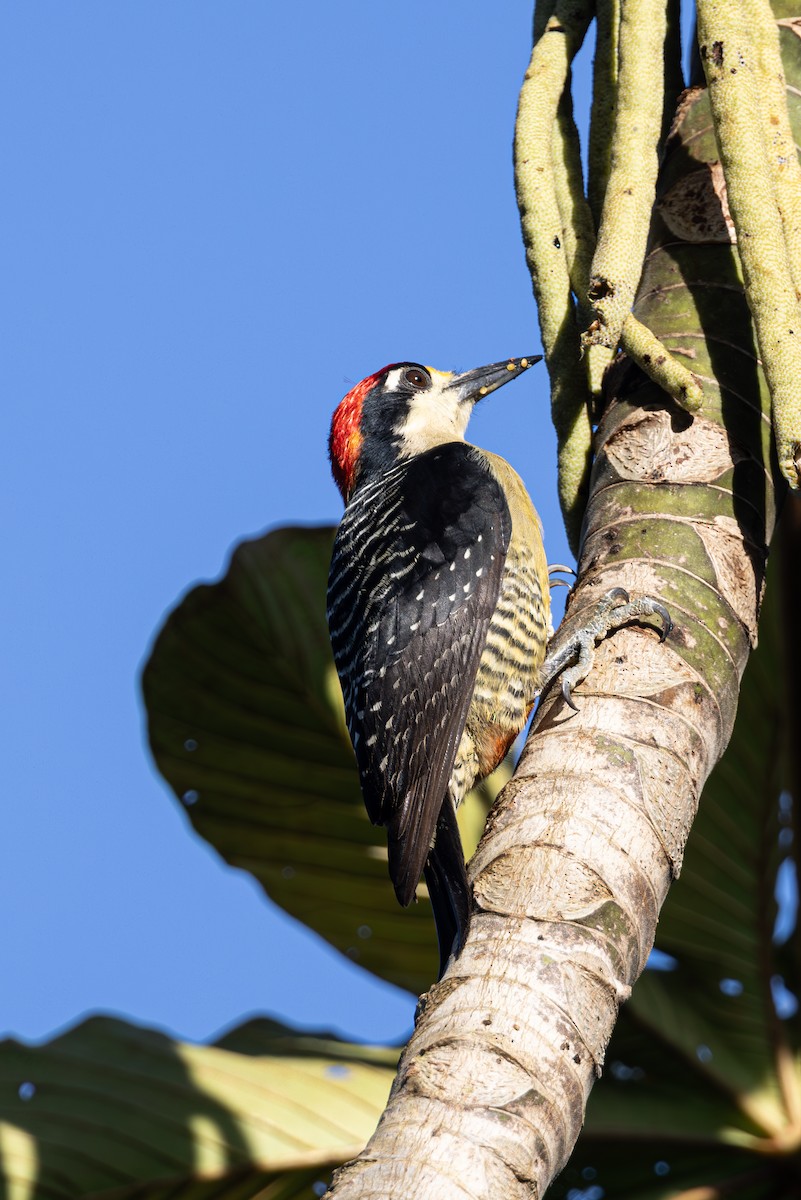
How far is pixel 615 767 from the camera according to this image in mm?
2146

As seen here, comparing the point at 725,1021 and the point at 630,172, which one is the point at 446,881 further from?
the point at 725,1021

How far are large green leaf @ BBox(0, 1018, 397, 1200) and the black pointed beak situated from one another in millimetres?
2209

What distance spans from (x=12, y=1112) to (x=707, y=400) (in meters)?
2.71

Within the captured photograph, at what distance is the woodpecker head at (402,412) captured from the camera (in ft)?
14.7

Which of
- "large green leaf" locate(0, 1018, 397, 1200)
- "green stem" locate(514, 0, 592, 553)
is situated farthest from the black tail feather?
"large green leaf" locate(0, 1018, 397, 1200)

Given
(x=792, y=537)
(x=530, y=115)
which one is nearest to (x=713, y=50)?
(x=530, y=115)

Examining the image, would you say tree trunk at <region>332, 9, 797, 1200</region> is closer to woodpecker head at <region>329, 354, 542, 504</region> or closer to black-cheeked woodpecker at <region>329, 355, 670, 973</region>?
black-cheeked woodpecker at <region>329, 355, 670, 973</region>

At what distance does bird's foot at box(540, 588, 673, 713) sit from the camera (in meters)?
2.39

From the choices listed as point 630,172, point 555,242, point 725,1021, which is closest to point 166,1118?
point 725,1021

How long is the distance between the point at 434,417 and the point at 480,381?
0.20 metres

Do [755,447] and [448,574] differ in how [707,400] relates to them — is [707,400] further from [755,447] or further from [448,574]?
[448,574]

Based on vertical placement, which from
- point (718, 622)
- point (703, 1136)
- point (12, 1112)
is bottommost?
point (703, 1136)

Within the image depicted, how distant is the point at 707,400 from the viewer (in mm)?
2648

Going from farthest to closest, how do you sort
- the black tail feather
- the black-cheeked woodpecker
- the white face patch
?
the white face patch < the black-cheeked woodpecker < the black tail feather
